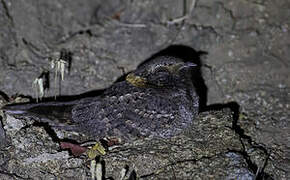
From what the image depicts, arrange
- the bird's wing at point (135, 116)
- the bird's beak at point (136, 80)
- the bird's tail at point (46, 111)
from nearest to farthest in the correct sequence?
the bird's wing at point (135, 116) < the bird's tail at point (46, 111) < the bird's beak at point (136, 80)

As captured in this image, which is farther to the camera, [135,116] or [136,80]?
[136,80]

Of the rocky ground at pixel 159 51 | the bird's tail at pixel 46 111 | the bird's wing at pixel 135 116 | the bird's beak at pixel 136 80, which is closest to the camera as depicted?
the rocky ground at pixel 159 51

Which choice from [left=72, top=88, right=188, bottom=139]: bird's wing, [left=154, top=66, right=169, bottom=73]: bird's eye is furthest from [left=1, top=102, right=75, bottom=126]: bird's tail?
[left=154, top=66, right=169, bottom=73]: bird's eye

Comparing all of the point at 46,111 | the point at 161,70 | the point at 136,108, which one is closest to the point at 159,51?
the point at 161,70

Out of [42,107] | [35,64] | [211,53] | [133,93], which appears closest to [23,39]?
[35,64]

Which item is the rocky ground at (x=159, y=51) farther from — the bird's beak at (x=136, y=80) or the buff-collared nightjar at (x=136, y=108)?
the bird's beak at (x=136, y=80)

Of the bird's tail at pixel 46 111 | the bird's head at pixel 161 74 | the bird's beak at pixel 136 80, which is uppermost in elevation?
the bird's head at pixel 161 74

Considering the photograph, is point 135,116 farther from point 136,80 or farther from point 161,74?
point 161,74

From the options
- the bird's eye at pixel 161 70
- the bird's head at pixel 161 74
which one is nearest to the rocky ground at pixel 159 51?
the bird's head at pixel 161 74
